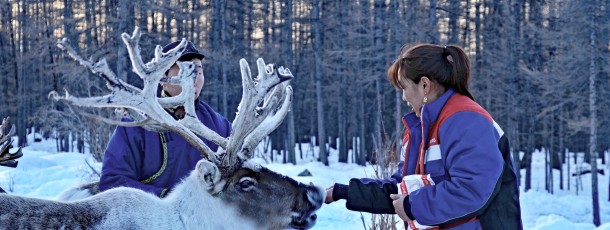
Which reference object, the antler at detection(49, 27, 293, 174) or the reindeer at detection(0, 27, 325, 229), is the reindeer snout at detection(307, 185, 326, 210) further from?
the antler at detection(49, 27, 293, 174)

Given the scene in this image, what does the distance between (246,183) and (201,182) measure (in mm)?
236

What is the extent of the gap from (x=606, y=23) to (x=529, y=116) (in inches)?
232

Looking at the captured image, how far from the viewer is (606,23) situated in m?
20.0

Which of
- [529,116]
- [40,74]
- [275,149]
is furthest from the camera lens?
[40,74]

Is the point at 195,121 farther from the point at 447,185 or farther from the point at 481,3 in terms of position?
the point at 481,3

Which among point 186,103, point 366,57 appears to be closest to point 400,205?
point 186,103

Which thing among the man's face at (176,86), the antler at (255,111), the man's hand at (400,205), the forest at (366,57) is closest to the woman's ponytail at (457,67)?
the man's hand at (400,205)

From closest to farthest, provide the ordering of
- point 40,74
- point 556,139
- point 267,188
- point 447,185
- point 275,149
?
point 447,185, point 267,188, point 556,139, point 275,149, point 40,74

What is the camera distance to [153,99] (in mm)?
3521

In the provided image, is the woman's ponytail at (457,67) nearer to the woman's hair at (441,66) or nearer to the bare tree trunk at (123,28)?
the woman's hair at (441,66)

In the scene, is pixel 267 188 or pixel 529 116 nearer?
pixel 267 188

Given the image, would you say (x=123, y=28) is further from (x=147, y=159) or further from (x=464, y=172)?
(x=464, y=172)

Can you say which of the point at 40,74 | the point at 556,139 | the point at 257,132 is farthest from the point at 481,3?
the point at 257,132

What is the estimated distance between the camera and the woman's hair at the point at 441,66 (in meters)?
2.87
